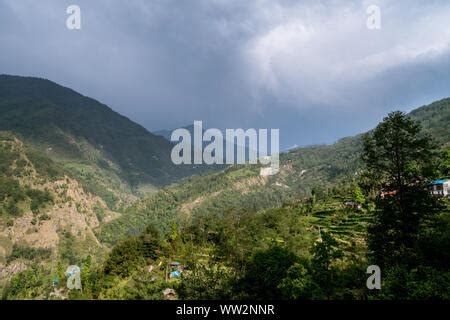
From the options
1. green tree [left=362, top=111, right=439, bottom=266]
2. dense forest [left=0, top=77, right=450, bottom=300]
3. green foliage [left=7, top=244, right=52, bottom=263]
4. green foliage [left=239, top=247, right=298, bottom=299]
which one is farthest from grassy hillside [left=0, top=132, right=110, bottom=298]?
green tree [left=362, top=111, right=439, bottom=266]

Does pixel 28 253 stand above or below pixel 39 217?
below

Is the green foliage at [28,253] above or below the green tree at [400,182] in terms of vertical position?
below

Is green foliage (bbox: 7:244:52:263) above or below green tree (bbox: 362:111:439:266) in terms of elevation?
below

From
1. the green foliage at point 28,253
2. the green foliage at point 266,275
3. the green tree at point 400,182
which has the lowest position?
the green foliage at point 28,253

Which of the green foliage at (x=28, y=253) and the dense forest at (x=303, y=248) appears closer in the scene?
the dense forest at (x=303, y=248)

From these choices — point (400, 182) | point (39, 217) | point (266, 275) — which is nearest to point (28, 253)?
point (39, 217)

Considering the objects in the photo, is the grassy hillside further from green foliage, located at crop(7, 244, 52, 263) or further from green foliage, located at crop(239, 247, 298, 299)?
green foliage, located at crop(239, 247, 298, 299)

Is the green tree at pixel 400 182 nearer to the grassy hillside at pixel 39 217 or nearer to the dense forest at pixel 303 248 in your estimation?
the dense forest at pixel 303 248

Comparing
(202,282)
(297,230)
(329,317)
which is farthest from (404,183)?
(297,230)

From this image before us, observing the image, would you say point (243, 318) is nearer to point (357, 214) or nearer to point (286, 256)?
point (286, 256)

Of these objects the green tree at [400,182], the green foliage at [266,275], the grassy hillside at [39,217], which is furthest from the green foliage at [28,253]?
the green tree at [400,182]

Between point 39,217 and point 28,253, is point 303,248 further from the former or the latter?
point 39,217

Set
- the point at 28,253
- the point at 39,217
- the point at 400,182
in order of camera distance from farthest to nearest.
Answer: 1. the point at 39,217
2. the point at 28,253
3. the point at 400,182

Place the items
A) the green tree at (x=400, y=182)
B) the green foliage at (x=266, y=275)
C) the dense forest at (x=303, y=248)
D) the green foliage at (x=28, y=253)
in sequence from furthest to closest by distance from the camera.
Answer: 1. the green foliage at (x=28, y=253)
2. the green foliage at (x=266, y=275)
3. the green tree at (x=400, y=182)
4. the dense forest at (x=303, y=248)
